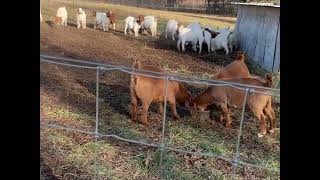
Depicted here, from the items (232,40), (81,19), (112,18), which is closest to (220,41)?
(232,40)

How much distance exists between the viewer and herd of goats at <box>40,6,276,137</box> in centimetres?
144

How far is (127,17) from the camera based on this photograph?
1498mm

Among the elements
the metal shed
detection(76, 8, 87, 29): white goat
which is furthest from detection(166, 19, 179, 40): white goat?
detection(76, 8, 87, 29): white goat

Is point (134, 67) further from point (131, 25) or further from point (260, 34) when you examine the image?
point (260, 34)

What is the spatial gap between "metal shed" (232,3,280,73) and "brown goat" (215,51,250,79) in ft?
0.11

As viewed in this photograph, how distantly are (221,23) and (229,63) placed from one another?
16 centimetres

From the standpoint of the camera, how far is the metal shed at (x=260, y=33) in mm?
1368

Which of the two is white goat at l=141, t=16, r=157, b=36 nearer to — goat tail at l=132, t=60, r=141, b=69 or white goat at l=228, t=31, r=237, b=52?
goat tail at l=132, t=60, r=141, b=69

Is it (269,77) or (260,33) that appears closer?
(269,77)

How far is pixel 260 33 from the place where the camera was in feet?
4.71

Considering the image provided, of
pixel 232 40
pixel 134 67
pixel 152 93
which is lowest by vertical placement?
pixel 152 93

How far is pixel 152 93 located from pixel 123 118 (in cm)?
17
